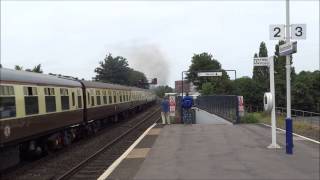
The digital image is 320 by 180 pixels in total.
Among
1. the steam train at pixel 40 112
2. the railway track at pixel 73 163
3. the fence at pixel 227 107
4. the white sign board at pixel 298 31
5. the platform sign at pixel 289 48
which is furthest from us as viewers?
the fence at pixel 227 107

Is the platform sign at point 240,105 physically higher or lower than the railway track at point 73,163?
higher

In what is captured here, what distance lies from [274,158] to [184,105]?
13395 millimetres

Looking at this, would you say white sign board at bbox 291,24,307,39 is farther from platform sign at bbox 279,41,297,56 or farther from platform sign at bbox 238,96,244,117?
platform sign at bbox 238,96,244,117

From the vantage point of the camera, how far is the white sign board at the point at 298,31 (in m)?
14.7

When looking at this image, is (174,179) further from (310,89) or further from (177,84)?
(310,89)

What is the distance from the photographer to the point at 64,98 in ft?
64.1

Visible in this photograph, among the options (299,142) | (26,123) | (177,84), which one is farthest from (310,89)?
(26,123)

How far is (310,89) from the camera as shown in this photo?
80.6 m

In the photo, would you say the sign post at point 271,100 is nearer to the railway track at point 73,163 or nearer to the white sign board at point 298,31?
the white sign board at point 298,31

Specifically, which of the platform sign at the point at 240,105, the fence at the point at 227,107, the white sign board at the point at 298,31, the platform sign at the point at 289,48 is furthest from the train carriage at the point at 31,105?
the fence at the point at 227,107

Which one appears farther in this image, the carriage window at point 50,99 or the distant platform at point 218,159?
the carriage window at point 50,99

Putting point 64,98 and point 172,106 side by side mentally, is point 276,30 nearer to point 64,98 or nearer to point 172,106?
point 64,98

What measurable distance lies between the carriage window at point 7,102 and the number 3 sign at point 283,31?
6.58m

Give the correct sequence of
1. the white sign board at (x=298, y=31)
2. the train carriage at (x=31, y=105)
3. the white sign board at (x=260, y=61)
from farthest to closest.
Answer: the white sign board at (x=260, y=61), the white sign board at (x=298, y=31), the train carriage at (x=31, y=105)
